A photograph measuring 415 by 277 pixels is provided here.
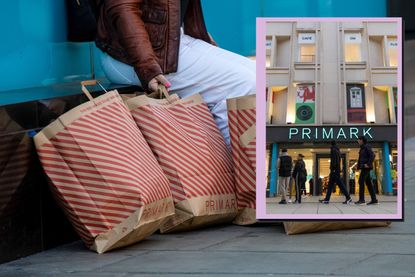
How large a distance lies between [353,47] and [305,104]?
1.30ft

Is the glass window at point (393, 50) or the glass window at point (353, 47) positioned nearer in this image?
the glass window at point (353, 47)

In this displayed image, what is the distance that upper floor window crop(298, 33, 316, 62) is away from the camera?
6148 millimetres

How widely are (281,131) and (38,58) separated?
7.49 ft

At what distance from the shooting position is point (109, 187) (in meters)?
6.21

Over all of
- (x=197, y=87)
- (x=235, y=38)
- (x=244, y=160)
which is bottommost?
(x=244, y=160)

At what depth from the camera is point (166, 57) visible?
25.3ft

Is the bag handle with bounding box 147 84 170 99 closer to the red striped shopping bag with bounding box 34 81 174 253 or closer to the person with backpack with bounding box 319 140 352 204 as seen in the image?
the red striped shopping bag with bounding box 34 81 174 253

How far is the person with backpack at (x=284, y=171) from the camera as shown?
6.16 metres

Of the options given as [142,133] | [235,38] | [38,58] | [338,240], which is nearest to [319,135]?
[338,240]

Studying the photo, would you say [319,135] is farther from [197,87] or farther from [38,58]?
[38,58]

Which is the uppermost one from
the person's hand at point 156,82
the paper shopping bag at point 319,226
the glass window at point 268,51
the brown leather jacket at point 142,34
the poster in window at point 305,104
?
the brown leather jacket at point 142,34

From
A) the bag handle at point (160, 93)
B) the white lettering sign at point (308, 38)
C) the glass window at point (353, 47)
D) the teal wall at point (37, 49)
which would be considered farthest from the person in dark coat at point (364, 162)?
the teal wall at point (37, 49)

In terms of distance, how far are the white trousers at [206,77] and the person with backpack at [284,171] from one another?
156 cm

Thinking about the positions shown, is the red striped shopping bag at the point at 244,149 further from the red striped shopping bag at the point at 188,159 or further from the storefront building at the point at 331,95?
the storefront building at the point at 331,95
